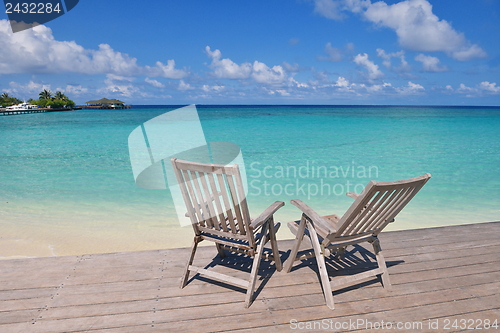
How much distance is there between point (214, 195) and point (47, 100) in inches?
3394

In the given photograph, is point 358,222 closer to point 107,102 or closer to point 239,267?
point 239,267

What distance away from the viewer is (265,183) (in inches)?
326

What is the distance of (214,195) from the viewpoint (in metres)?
2.42

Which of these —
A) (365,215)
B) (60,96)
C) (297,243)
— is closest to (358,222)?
(365,215)

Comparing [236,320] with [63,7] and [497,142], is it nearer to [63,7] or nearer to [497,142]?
[63,7]

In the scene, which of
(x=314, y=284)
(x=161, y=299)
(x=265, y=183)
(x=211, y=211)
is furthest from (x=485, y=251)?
(x=265, y=183)

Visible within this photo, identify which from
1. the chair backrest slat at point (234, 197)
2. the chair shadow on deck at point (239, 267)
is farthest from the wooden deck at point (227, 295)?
the chair backrest slat at point (234, 197)

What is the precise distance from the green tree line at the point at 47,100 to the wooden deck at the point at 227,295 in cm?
8385

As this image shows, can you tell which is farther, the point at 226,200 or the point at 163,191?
the point at 163,191

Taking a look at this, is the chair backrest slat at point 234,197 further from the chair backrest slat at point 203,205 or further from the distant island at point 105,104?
the distant island at point 105,104

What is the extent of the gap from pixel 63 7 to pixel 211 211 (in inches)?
283

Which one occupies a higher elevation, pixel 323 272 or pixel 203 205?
pixel 203 205

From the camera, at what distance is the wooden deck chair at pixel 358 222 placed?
2.15 m

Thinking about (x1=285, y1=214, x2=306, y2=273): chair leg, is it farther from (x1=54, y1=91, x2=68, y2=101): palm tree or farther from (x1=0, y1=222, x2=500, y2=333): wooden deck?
(x1=54, y1=91, x2=68, y2=101): palm tree
